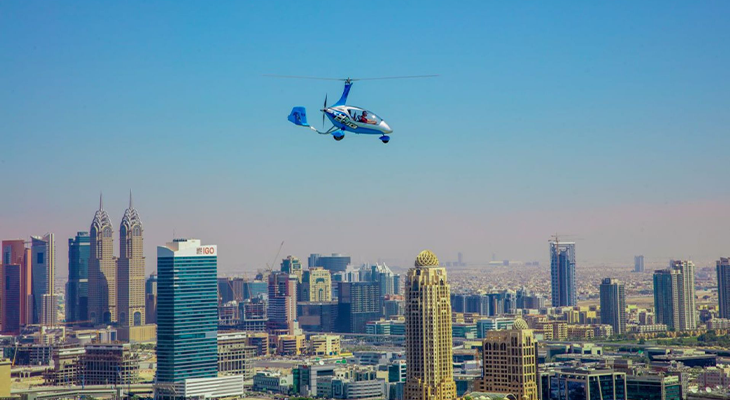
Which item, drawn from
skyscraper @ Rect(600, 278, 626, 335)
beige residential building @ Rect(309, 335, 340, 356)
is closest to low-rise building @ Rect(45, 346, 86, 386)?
beige residential building @ Rect(309, 335, 340, 356)

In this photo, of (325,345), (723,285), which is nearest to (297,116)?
(325,345)

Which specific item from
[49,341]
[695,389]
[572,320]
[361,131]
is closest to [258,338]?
[49,341]

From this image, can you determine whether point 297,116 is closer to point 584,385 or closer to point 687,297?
point 584,385

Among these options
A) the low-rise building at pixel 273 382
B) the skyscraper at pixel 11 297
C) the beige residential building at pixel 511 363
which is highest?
the skyscraper at pixel 11 297

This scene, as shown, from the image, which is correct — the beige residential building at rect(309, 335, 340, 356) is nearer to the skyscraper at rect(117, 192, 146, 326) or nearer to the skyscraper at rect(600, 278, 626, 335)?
the skyscraper at rect(117, 192, 146, 326)

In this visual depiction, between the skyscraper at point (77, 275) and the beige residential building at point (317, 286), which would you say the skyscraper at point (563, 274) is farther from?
the skyscraper at point (77, 275)

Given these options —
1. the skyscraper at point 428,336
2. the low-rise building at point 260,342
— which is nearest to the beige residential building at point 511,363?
the skyscraper at point 428,336
